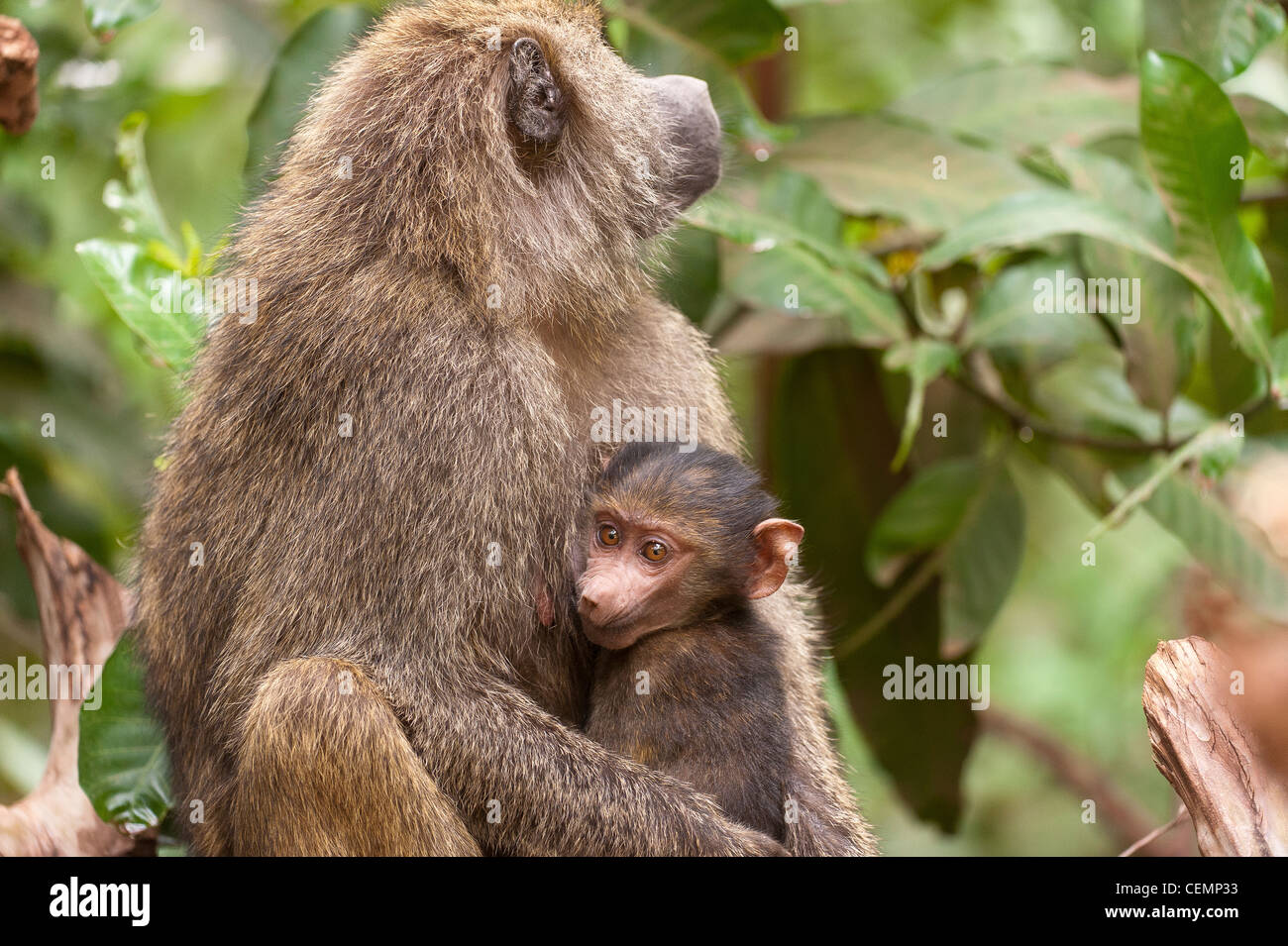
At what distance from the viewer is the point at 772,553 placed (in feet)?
8.55

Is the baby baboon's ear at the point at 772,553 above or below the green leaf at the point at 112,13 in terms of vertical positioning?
below

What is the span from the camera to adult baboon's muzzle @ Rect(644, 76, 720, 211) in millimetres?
2986

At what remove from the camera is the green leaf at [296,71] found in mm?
3621

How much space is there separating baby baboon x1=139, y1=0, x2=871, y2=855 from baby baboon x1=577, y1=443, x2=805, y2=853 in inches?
3.3

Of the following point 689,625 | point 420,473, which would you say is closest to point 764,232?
→ point 689,625

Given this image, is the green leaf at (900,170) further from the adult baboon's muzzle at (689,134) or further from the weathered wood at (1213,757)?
the weathered wood at (1213,757)

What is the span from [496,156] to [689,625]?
3.44 feet

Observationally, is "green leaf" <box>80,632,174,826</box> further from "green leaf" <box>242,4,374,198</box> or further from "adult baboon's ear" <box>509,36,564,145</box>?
"adult baboon's ear" <box>509,36,564,145</box>

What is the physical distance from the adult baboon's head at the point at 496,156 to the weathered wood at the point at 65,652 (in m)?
1.21

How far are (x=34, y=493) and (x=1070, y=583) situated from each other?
570 cm

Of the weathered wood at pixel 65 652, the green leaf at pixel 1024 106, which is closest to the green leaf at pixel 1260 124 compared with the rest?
the green leaf at pixel 1024 106

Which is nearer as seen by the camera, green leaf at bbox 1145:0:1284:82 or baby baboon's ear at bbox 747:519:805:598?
baby baboon's ear at bbox 747:519:805:598

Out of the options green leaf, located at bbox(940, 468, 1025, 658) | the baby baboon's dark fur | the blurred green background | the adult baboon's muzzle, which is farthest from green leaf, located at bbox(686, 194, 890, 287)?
the baby baboon's dark fur
